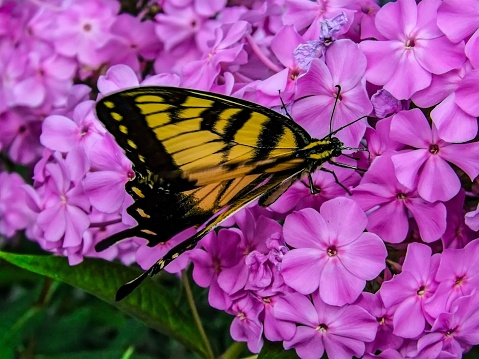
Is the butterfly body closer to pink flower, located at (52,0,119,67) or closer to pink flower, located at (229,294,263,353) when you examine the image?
pink flower, located at (229,294,263,353)

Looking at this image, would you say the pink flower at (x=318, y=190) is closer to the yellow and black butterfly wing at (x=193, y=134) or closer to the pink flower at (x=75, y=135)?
the yellow and black butterfly wing at (x=193, y=134)

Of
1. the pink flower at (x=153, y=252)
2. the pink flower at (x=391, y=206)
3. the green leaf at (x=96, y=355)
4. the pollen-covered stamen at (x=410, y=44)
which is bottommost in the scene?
the green leaf at (x=96, y=355)

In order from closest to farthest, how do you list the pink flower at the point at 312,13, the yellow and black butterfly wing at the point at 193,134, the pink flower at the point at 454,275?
1. the yellow and black butterfly wing at the point at 193,134
2. the pink flower at the point at 454,275
3. the pink flower at the point at 312,13

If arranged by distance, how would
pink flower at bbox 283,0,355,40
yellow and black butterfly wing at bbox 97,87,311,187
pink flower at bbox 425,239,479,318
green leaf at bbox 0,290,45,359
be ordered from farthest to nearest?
green leaf at bbox 0,290,45,359, pink flower at bbox 283,0,355,40, pink flower at bbox 425,239,479,318, yellow and black butterfly wing at bbox 97,87,311,187

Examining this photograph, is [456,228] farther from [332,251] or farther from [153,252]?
[153,252]

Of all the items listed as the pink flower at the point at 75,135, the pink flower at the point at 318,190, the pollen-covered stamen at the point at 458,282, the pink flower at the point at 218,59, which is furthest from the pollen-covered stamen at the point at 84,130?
the pollen-covered stamen at the point at 458,282

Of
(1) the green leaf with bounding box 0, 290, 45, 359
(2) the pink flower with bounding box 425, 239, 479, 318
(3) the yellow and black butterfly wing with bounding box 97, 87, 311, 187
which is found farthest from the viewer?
(1) the green leaf with bounding box 0, 290, 45, 359

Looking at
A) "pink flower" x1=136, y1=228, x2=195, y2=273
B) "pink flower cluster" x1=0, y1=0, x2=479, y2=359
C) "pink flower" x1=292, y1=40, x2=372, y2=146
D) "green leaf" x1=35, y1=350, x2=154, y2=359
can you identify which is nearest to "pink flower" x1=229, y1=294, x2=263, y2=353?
"pink flower cluster" x1=0, y1=0, x2=479, y2=359

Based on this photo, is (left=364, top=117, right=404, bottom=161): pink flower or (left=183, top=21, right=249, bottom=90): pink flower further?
(left=183, top=21, right=249, bottom=90): pink flower

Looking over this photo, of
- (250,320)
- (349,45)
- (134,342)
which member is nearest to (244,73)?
(349,45)
